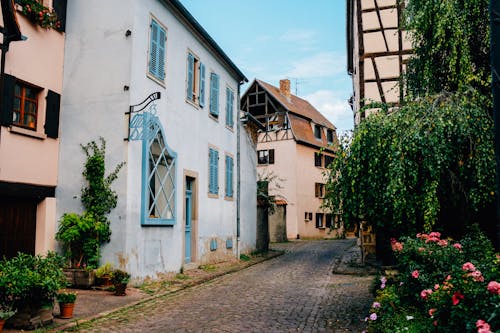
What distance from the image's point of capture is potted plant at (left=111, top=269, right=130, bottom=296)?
9867mm

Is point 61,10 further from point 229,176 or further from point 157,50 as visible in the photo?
point 229,176

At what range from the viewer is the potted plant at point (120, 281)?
9.87 meters

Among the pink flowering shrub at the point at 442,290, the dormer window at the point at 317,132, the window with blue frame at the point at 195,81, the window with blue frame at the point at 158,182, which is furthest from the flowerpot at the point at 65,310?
the dormer window at the point at 317,132

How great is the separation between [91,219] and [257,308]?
420 cm

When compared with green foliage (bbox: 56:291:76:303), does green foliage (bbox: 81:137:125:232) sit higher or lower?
higher

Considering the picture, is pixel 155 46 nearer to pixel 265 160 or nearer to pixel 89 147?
pixel 89 147

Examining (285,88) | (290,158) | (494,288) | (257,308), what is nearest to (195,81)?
(257,308)

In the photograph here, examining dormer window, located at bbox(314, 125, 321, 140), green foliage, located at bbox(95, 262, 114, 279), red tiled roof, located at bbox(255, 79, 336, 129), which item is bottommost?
green foliage, located at bbox(95, 262, 114, 279)

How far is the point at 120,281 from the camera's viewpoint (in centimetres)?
991

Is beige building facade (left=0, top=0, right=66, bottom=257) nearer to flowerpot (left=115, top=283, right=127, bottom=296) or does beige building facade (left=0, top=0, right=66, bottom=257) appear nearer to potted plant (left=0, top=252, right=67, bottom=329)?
flowerpot (left=115, top=283, right=127, bottom=296)

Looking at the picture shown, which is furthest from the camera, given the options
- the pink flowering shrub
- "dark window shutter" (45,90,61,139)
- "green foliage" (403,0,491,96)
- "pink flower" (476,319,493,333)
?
"dark window shutter" (45,90,61,139)

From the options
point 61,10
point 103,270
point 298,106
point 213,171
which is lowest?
point 103,270

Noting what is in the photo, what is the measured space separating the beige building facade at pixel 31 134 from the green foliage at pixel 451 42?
7858 millimetres

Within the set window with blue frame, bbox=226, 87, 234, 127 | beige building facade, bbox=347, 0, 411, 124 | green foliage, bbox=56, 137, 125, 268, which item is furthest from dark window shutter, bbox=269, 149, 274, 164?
green foliage, bbox=56, 137, 125, 268
